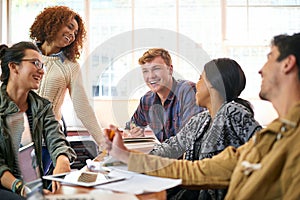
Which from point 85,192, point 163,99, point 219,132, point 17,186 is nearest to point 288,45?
point 219,132

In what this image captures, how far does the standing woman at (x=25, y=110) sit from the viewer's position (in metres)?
1.80

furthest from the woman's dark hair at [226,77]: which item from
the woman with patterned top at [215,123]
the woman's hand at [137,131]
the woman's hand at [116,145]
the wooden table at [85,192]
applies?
the wooden table at [85,192]

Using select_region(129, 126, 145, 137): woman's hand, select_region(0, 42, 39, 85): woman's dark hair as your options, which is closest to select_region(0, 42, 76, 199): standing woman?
select_region(0, 42, 39, 85): woman's dark hair

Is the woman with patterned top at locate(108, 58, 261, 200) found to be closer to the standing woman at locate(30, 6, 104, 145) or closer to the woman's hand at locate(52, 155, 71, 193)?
the woman's hand at locate(52, 155, 71, 193)

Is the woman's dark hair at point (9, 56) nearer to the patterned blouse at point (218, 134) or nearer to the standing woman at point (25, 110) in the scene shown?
the standing woman at point (25, 110)

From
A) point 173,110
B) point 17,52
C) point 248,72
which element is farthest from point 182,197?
point 248,72

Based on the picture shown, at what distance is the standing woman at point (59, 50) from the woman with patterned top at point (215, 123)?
2.07 ft

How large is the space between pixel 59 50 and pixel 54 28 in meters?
0.13

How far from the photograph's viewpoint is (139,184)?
129cm

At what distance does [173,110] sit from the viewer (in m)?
2.06

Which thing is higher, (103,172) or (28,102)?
(28,102)

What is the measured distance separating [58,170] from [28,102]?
1.25 ft

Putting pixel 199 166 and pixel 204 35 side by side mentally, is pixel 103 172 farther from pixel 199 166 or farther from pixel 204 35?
pixel 204 35

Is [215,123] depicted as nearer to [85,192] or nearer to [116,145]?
[116,145]
